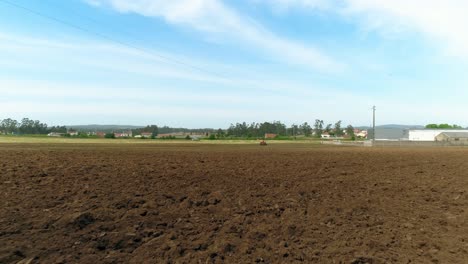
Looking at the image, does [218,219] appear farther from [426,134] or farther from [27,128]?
[27,128]

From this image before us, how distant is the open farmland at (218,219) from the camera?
24.5 ft

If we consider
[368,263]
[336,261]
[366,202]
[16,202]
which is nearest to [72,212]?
[16,202]

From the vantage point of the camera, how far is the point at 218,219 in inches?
371

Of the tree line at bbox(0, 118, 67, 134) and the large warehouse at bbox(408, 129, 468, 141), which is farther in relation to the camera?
the tree line at bbox(0, 118, 67, 134)

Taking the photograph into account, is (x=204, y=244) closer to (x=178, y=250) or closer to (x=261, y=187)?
(x=178, y=250)

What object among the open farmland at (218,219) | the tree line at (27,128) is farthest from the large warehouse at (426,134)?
the tree line at (27,128)

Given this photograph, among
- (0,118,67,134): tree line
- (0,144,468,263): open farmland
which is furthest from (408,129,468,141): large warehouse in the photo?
(0,118,67,134): tree line

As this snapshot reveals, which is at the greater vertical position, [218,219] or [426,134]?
[426,134]

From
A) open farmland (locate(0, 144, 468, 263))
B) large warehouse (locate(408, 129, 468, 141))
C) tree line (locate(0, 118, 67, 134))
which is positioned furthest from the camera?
tree line (locate(0, 118, 67, 134))

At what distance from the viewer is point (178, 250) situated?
7484mm

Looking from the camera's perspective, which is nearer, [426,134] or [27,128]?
[426,134]

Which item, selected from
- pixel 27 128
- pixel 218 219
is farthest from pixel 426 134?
pixel 27 128

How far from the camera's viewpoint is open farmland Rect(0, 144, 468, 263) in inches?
294

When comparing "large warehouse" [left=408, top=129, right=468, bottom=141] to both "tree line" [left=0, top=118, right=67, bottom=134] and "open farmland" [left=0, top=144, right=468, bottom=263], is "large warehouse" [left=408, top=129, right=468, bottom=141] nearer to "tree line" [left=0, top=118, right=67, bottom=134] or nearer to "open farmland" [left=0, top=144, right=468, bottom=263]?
"open farmland" [left=0, top=144, right=468, bottom=263]
